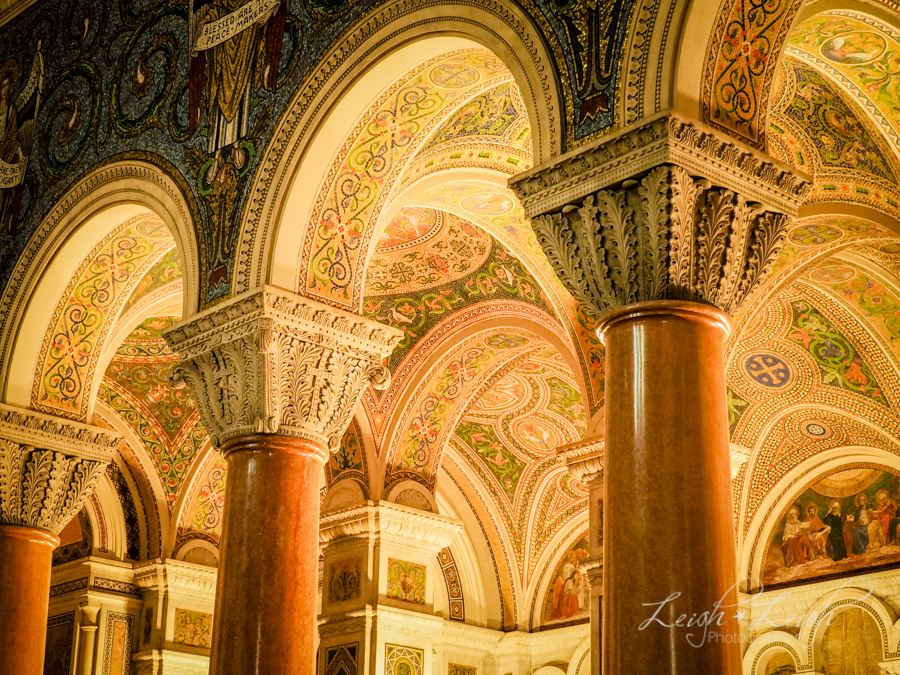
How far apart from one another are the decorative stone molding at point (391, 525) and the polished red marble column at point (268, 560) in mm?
4288

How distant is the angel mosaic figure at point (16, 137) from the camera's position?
9.38 m

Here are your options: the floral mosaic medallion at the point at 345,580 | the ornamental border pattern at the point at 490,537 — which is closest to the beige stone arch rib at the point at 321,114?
the floral mosaic medallion at the point at 345,580

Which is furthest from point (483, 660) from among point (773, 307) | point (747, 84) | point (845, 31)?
point (747, 84)

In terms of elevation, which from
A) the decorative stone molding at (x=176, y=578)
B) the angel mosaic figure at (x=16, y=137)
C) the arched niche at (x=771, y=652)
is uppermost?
the angel mosaic figure at (x=16, y=137)

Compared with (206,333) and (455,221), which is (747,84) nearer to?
(206,333)

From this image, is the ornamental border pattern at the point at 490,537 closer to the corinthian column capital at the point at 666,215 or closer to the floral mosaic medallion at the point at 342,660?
the floral mosaic medallion at the point at 342,660

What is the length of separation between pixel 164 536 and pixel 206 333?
6.73 metres

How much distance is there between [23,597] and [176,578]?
4713 mm

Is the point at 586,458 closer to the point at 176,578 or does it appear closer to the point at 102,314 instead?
the point at 102,314

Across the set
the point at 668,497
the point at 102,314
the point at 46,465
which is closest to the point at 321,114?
the point at 102,314

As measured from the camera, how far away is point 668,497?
454 cm

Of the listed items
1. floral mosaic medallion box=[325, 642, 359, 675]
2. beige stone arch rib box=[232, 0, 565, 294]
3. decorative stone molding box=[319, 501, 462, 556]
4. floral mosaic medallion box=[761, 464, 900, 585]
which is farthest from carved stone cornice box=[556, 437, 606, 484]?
floral mosaic medallion box=[761, 464, 900, 585]

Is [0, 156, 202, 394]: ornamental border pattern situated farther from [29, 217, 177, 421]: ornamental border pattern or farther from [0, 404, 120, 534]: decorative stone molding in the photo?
[0, 404, 120, 534]: decorative stone molding

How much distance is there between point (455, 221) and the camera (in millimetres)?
10609
